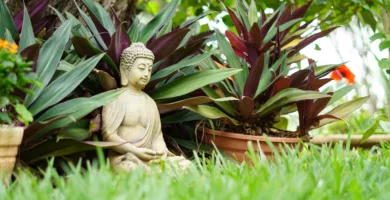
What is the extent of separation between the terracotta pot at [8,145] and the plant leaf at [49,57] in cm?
34

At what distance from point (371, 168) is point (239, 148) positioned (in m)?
1.03

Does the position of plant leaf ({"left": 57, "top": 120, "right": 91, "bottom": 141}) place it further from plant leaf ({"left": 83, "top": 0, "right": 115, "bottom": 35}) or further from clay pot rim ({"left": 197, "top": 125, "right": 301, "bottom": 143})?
clay pot rim ({"left": 197, "top": 125, "right": 301, "bottom": 143})

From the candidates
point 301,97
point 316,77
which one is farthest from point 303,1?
point 301,97

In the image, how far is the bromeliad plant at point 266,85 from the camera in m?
3.44

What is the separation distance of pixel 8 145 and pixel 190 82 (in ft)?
3.92

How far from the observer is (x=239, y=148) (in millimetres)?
3465

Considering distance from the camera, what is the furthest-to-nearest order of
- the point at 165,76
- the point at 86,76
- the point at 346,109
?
the point at 346,109 < the point at 165,76 < the point at 86,76

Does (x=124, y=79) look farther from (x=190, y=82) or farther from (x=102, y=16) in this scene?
(x=102, y=16)

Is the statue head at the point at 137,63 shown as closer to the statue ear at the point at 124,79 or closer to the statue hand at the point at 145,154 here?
the statue ear at the point at 124,79

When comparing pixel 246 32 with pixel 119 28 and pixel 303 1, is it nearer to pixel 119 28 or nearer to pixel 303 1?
pixel 119 28

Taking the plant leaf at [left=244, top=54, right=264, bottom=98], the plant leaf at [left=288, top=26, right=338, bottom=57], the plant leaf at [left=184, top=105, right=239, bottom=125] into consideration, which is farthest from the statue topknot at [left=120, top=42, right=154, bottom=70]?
the plant leaf at [left=288, top=26, right=338, bottom=57]

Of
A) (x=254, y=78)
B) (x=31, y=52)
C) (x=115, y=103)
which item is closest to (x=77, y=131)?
(x=115, y=103)

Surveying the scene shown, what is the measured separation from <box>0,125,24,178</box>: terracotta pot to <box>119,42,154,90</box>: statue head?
2.63 ft

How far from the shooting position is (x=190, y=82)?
3307mm
